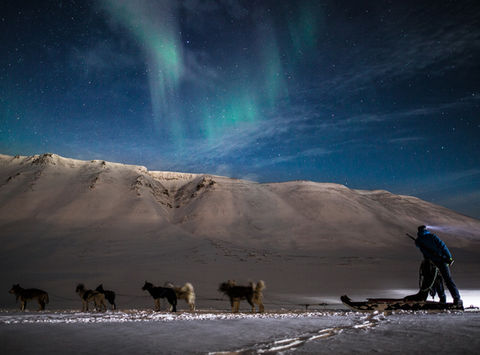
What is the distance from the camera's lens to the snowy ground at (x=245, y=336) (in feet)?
17.6

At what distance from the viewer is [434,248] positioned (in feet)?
38.1

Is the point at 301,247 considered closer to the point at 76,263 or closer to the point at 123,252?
the point at 123,252

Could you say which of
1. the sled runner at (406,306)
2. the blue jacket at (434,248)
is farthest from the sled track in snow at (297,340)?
the blue jacket at (434,248)

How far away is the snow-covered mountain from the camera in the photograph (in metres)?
36.8

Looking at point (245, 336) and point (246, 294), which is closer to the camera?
point (245, 336)

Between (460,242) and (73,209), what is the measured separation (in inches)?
3095

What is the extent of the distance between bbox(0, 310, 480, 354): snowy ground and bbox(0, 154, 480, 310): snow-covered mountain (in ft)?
59.0

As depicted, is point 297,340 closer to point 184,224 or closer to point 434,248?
point 434,248

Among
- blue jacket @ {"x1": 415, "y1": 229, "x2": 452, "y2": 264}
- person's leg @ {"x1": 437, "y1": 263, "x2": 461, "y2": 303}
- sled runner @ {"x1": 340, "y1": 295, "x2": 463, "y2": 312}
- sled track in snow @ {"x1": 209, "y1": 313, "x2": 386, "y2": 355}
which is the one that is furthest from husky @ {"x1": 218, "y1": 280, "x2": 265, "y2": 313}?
person's leg @ {"x1": 437, "y1": 263, "x2": 461, "y2": 303}

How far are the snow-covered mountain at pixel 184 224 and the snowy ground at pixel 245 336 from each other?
59.0 feet

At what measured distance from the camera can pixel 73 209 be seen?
6366 centimetres

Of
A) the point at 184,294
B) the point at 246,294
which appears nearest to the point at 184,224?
the point at 184,294

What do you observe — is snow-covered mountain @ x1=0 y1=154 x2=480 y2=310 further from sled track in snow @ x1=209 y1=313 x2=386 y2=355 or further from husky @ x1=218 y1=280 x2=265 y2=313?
sled track in snow @ x1=209 y1=313 x2=386 y2=355

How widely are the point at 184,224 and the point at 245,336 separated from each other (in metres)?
62.4
